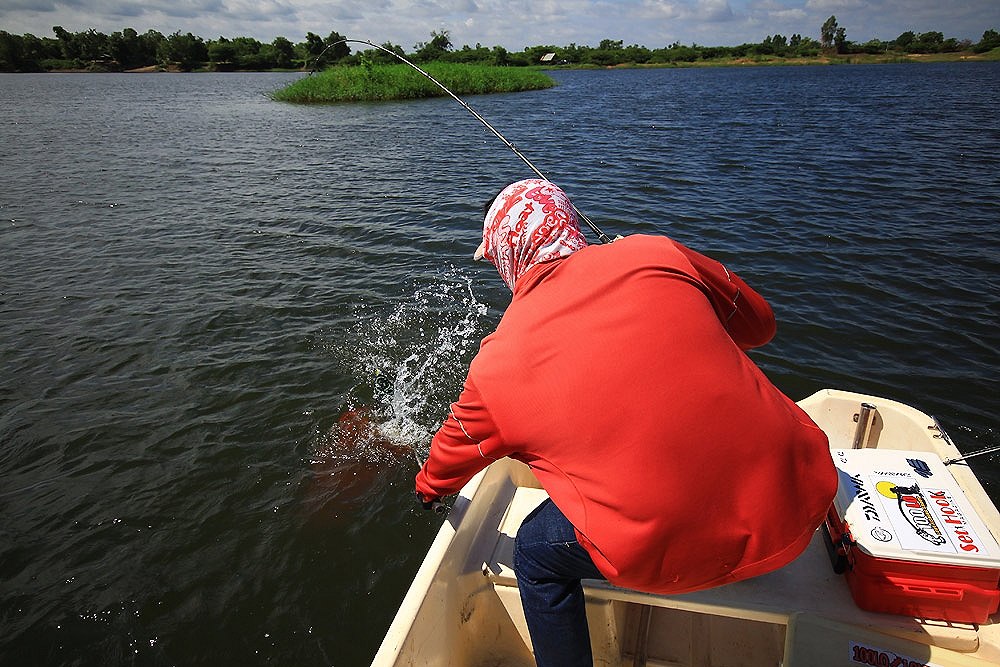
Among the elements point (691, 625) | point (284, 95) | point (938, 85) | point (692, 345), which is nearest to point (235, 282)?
point (691, 625)

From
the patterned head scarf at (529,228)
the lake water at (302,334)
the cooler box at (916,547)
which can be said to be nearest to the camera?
the patterned head scarf at (529,228)

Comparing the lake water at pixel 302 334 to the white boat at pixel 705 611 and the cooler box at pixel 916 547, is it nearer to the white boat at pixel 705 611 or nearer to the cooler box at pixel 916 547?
the white boat at pixel 705 611

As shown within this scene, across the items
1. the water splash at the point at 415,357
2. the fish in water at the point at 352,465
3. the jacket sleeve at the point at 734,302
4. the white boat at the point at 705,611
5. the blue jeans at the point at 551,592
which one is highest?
the jacket sleeve at the point at 734,302

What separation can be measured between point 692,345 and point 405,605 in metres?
1.60

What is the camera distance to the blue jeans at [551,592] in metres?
2.00

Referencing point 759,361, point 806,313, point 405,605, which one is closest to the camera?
point 405,605

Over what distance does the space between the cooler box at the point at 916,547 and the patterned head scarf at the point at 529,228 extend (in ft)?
5.39

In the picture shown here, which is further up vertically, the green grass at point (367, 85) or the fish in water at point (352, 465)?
the green grass at point (367, 85)

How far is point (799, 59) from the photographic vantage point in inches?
3632

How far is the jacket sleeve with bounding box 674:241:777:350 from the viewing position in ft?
6.04

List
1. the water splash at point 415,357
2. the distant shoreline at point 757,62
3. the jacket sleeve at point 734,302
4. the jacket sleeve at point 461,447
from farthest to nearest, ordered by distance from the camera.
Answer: the distant shoreline at point 757,62
the water splash at point 415,357
the jacket sleeve at point 734,302
the jacket sleeve at point 461,447

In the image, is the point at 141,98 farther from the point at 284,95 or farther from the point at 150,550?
the point at 150,550

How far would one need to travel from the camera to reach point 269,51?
93.3 metres

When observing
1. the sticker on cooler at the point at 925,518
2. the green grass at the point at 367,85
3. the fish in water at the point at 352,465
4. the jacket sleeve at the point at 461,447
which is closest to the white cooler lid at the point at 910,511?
the sticker on cooler at the point at 925,518
